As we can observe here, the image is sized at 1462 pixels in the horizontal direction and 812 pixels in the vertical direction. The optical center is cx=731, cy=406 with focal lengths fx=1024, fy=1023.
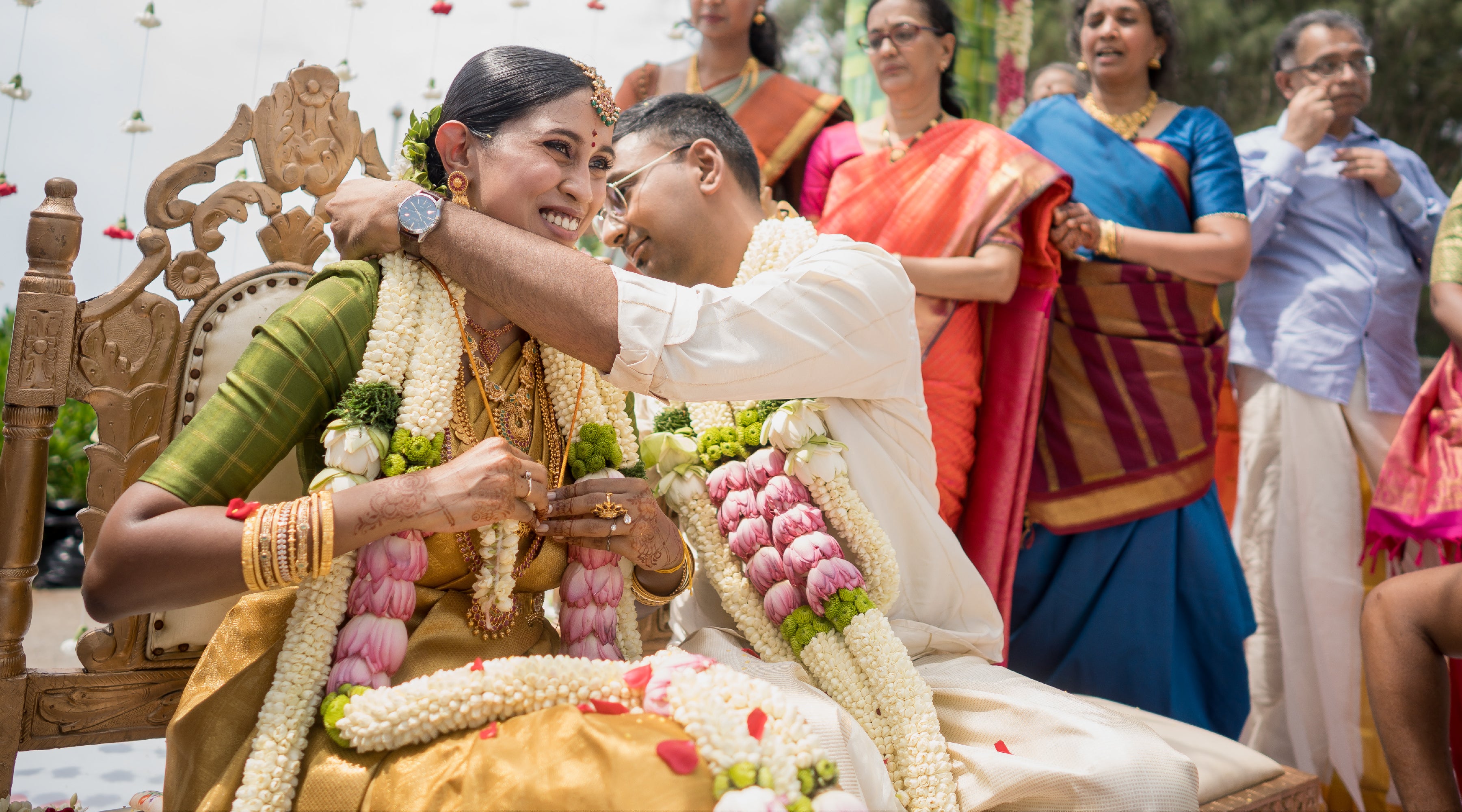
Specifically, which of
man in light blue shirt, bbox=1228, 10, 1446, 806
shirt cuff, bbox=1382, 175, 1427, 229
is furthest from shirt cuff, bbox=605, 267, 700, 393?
shirt cuff, bbox=1382, 175, 1427, 229

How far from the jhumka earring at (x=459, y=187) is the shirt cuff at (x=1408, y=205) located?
397 centimetres

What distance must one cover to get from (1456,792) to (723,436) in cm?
214

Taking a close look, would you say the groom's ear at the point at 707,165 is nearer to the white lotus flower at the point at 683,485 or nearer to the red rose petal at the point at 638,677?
the white lotus flower at the point at 683,485

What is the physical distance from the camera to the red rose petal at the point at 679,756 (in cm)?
142

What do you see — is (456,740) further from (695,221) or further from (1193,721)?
(1193,721)

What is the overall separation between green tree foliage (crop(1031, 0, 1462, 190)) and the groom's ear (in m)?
9.76

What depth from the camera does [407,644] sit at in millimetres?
1683

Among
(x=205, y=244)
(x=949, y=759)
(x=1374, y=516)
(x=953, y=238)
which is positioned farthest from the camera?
(x=1374, y=516)

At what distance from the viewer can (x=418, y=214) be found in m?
1.81

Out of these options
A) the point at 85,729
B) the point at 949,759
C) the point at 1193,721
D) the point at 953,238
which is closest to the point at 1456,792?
the point at 1193,721

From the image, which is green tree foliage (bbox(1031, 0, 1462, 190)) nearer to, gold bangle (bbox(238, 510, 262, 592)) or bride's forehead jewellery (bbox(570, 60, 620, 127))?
bride's forehead jewellery (bbox(570, 60, 620, 127))

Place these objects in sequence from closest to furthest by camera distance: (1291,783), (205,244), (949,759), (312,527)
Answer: (312,527), (949,759), (205,244), (1291,783)

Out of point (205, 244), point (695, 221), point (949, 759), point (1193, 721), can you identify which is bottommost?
point (1193, 721)

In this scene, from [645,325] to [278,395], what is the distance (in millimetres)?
618
